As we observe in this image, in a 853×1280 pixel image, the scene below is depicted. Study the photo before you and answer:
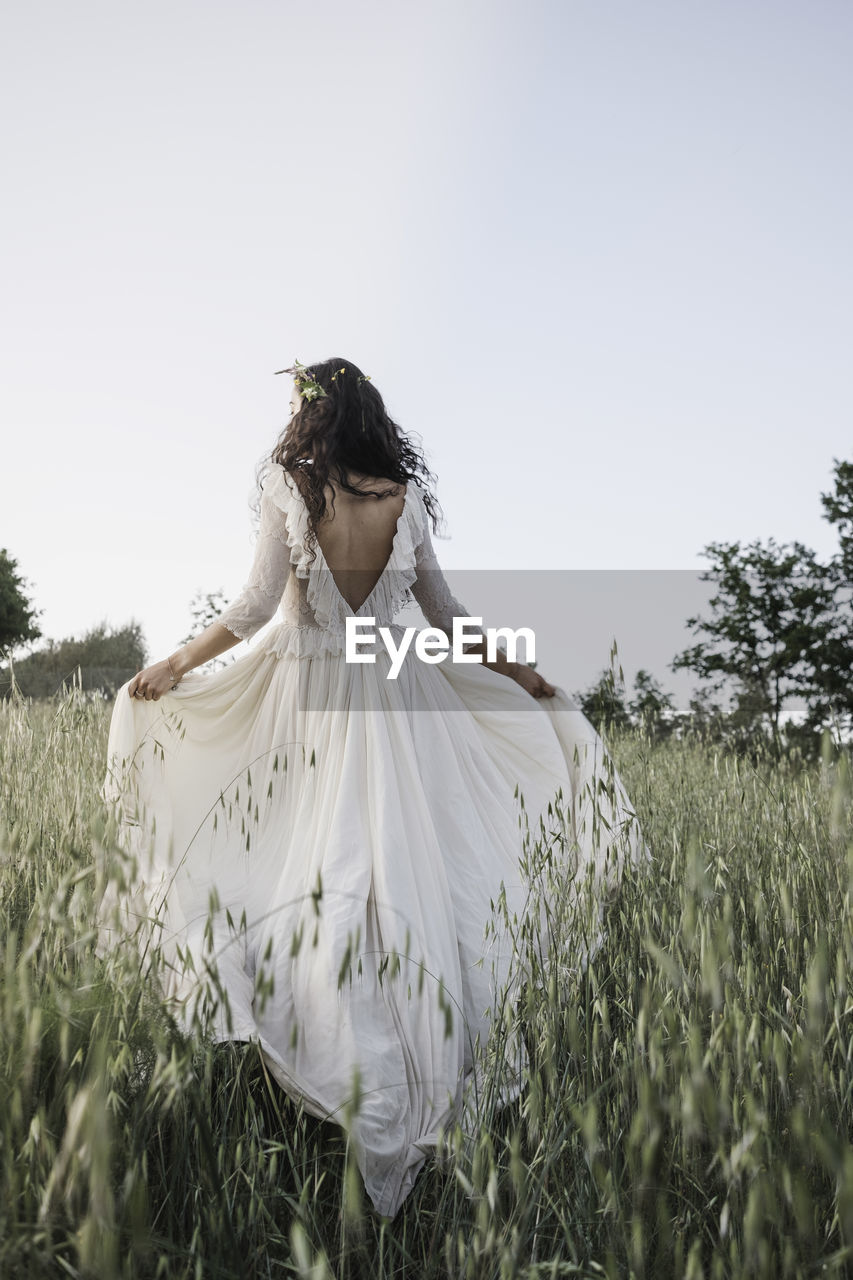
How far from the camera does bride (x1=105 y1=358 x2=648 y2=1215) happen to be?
6.40 feet

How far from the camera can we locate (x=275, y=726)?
278 cm

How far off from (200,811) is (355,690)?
0.61 m

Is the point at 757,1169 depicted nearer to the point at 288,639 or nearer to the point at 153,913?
the point at 153,913

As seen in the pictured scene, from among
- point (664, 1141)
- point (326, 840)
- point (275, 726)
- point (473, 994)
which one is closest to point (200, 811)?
point (275, 726)

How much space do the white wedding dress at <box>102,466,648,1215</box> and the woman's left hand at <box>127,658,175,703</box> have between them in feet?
0.10

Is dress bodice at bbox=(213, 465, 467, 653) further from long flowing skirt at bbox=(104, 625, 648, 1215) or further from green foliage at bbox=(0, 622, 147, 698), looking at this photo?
green foliage at bbox=(0, 622, 147, 698)

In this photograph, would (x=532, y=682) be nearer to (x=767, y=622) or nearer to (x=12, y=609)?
(x=767, y=622)

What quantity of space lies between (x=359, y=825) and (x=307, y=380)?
1.50 meters

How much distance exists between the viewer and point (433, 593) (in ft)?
9.91

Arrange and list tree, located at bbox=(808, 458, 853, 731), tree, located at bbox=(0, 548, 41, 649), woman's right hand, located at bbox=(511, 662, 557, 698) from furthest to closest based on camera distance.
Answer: tree, located at bbox=(0, 548, 41, 649) → tree, located at bbox=(808, 458, 853, 731) → woman's right hand, located at bbox=(511, 662, 557, 698)

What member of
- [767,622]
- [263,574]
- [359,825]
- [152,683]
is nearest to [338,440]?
[263,574]

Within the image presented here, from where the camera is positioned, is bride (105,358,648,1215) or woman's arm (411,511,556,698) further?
woman's arm (411,511,556,698)

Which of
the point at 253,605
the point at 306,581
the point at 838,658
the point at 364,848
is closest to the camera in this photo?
the point at 364,848

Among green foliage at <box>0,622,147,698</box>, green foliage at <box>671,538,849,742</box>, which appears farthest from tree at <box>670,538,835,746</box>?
green foliage at <box>0,622,147,698</box>
